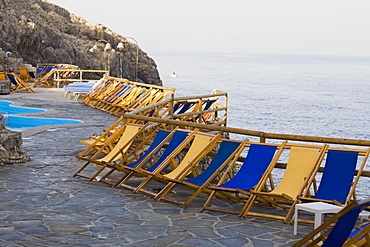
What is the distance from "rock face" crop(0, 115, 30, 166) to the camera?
7500 millimetres

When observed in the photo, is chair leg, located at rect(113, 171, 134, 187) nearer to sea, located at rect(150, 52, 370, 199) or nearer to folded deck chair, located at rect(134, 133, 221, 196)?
folded deck chair, located at rect(134, 133, 221, 196)

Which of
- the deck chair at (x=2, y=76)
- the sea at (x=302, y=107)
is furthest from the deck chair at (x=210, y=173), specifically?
the deck chair at (x=2, y=76)

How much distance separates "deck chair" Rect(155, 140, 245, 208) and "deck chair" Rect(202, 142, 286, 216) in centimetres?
10

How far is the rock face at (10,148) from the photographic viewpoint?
7.50 metres

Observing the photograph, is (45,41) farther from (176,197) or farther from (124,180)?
(176,197)

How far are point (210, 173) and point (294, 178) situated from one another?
2.99 feet

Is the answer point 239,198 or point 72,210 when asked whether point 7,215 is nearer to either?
point 72,210

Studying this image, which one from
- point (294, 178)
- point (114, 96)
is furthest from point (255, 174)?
point (114, 96)

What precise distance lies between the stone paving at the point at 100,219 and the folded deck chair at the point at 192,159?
0.90 feet

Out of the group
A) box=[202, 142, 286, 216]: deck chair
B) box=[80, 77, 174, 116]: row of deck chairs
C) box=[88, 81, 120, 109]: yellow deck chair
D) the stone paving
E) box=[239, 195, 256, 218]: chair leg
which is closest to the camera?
the stone paving

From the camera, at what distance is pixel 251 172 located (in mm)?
5547

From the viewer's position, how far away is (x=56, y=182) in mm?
6629

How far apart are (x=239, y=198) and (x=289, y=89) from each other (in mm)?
73600

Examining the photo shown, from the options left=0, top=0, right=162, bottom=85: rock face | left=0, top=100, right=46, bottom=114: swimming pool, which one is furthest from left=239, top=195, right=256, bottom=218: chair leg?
left=0, top=0, right=162, bottom=85: rock face
